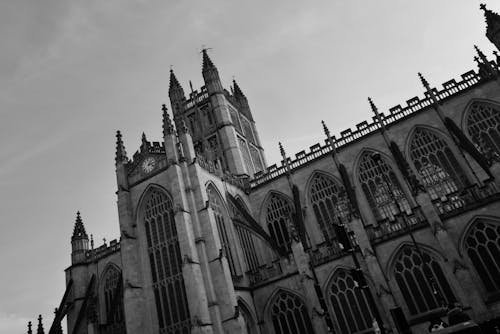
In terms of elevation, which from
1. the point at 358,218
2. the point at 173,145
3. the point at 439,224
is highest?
the point at 173,145

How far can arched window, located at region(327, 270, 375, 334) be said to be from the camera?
66.5 feet

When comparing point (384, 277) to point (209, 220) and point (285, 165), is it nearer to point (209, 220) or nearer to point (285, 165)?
point (209, 220)

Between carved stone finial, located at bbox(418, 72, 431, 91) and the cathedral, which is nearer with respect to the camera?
the cathedral

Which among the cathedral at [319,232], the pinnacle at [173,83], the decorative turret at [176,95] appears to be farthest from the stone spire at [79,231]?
the pinnacle at [173,83]

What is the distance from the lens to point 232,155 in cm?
3466

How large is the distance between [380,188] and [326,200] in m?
3.93

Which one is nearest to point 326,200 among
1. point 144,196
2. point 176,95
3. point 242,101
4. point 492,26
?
point 144,196

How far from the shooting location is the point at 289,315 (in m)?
22.2

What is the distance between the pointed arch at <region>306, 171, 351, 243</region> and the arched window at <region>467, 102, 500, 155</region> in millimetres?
9256

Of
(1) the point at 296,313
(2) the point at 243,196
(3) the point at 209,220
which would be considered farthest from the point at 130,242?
(1) the point at 296,313

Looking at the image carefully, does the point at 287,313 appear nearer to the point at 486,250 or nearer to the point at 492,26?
the point at 486,250

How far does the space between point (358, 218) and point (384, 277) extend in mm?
3346

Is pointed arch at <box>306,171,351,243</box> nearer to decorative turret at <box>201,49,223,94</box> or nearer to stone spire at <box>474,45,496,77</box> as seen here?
stone spire at <box>474,45,496,77</box>

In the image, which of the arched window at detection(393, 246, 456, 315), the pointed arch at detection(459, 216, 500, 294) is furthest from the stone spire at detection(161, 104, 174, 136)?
the pointed arch at detection(459, 216, 500, 294)
